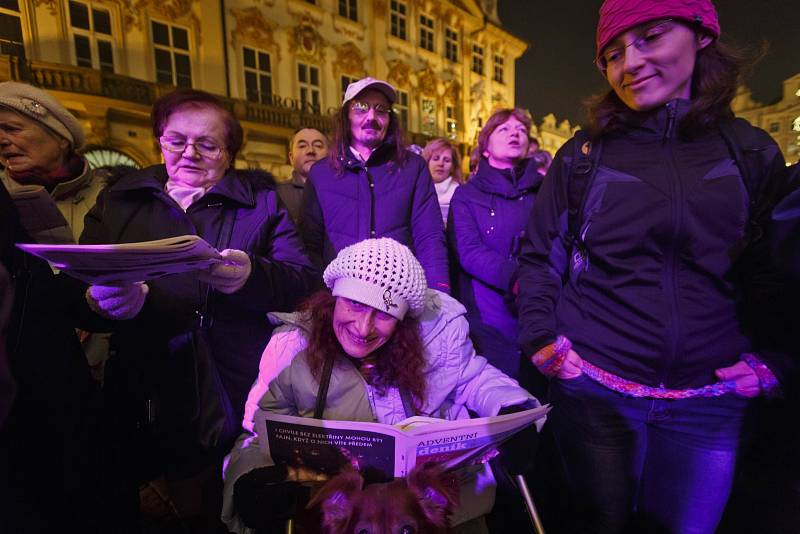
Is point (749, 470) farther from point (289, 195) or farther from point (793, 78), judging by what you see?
point (289, 195)

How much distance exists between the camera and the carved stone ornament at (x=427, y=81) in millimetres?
16203

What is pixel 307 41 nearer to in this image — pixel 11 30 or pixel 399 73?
pixel 399 73

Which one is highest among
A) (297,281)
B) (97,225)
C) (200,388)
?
(97,225)

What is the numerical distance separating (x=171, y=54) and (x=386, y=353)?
11997 mm

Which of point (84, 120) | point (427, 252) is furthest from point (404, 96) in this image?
point (427, 252)

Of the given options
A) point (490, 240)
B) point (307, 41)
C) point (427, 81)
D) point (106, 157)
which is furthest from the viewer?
point (427, 81)

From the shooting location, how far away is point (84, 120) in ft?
28.4

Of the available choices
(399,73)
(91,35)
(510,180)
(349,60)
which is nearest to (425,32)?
(399,73)

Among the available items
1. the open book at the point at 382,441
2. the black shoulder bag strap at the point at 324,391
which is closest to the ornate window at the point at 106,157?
the black shoulder bag strap at the point at 324,391

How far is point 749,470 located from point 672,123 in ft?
8.32

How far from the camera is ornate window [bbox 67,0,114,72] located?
8.64 meters

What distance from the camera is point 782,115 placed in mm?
2699

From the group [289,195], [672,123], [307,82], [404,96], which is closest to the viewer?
[672,123]

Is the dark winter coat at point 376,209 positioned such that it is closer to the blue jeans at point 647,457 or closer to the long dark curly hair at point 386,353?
the long dark curly hair at point 386,353
